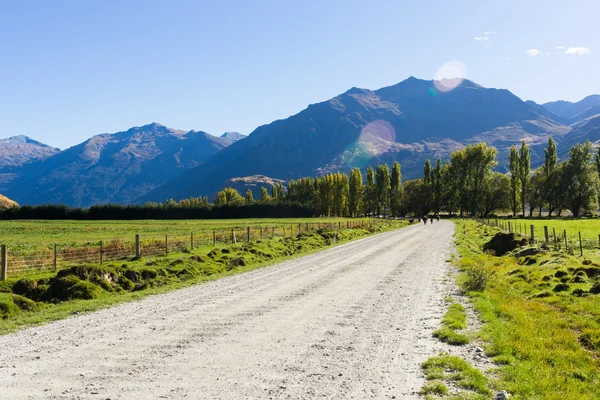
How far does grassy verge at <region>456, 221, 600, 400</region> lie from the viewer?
702 cm

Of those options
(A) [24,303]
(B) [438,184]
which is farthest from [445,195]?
(A) [24,303]

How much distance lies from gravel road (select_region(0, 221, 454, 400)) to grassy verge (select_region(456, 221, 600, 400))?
1.42 m

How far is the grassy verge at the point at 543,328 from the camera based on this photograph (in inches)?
276

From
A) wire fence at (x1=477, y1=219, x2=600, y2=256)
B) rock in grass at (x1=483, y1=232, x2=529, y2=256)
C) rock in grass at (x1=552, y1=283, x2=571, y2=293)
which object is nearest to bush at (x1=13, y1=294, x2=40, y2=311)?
rock in grass at (x1=552, y1=283, x2=571, y2=293)

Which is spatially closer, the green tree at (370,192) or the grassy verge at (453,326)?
the grassy verge at (453,326)

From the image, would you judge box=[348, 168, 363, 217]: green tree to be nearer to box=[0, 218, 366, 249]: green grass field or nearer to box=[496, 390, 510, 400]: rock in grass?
box=[0, 218, 366, 249]: green grass field

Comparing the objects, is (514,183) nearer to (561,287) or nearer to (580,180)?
(580,180)

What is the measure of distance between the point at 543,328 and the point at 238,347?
24.7 feet

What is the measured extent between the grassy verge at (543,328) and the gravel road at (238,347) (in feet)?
4.67

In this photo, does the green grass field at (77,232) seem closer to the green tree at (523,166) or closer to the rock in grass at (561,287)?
the rock in grass at (561,287)

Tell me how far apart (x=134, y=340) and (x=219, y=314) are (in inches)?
120

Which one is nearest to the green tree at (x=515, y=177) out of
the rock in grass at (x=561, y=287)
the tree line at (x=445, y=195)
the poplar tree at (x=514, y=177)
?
the poplar tree at (x=514, y=177)

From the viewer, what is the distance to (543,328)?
34.0ft

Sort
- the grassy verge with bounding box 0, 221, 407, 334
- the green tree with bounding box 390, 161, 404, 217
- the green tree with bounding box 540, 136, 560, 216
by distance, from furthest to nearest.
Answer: the green tree with bounding box 390, 161, 404, 217 < the green tree with bounding box 540, 136, 560, 216 < the grassy verge with bounding box 0, 221, 407, 334
